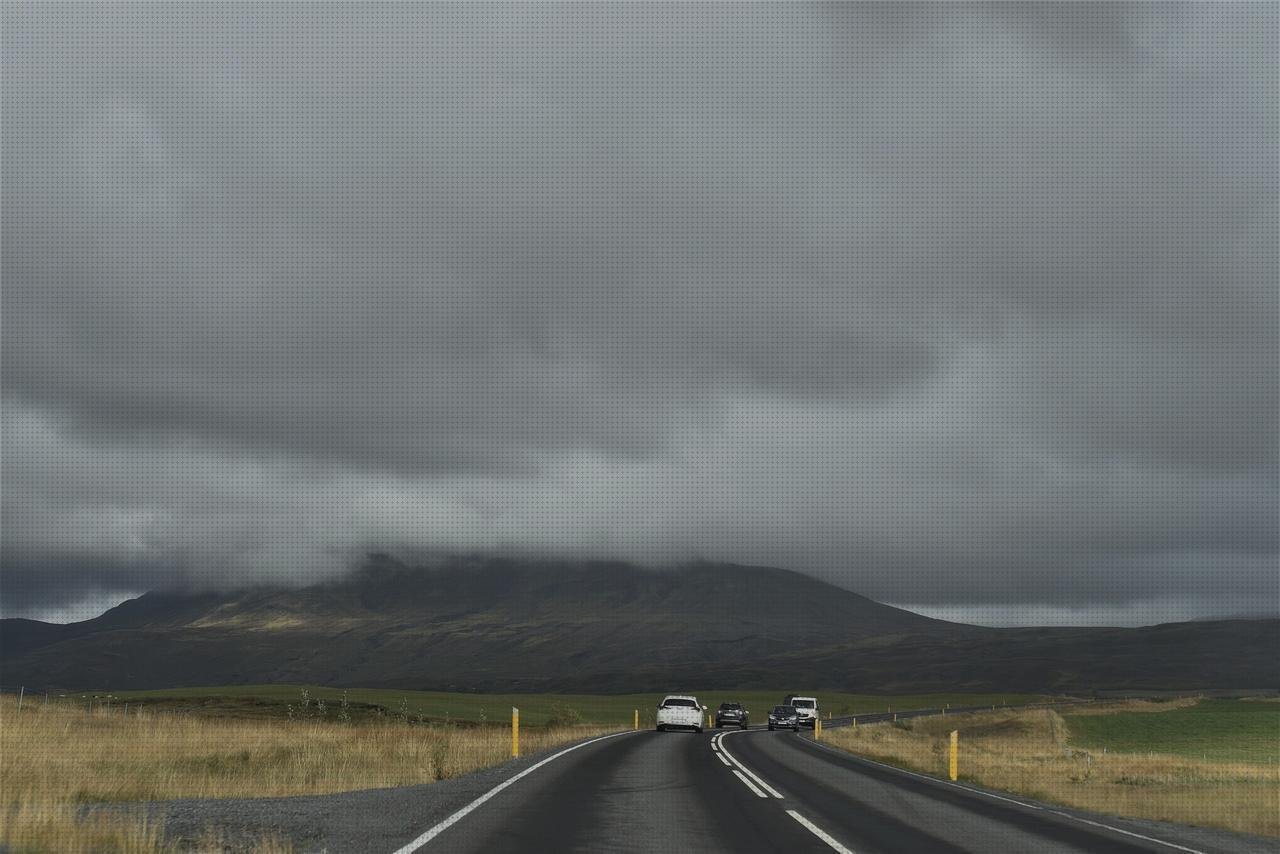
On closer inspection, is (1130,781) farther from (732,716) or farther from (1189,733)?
(1189,733)

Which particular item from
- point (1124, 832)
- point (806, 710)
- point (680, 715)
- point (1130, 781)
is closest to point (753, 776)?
point (1124, 832)

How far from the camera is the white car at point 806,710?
222ft

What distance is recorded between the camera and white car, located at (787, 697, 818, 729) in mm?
67812

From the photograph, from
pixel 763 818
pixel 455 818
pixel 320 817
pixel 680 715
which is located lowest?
pixel 680 715

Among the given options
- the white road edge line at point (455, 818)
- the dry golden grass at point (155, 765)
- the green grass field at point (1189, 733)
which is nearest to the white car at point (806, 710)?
the green grass field at point (1189, 733)

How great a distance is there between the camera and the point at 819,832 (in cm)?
1370

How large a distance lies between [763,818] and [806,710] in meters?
59.4

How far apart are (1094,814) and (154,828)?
16.2m

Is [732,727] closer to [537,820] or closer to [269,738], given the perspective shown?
[269,738]

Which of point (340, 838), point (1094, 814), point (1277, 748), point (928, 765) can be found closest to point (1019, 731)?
point (1277, 748)

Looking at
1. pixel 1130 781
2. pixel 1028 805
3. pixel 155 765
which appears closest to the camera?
pixel 1028 805

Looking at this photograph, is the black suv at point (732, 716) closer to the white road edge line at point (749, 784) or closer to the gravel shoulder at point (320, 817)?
the white road edge line at point (749, 784)

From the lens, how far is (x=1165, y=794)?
86.4ft

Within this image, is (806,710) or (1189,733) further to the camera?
(806,710)
